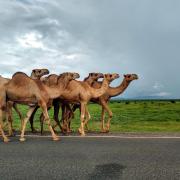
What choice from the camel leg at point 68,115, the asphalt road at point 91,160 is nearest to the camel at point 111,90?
the camel leg at point 68,115

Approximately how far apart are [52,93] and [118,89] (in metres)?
5.24

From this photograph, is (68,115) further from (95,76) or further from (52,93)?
(52,93)

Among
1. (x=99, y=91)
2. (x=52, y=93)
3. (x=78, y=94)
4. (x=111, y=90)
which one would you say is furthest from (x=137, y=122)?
(x=52, y=93)

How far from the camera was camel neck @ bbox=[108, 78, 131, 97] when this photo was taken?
1980cm

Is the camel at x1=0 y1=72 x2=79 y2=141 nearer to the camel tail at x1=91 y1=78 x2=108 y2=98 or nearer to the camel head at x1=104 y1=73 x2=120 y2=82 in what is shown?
the camel tail at x1=91 y1=78 x2=108 y2=98

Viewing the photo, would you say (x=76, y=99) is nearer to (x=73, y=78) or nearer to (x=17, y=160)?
(x=73, y=78)

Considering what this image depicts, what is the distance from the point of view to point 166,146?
11.7 metres

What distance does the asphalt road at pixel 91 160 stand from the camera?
789 centimetres

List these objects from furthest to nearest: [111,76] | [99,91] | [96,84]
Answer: [96,84] < [111,76] < [99,91]

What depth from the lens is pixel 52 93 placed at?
50.5ft

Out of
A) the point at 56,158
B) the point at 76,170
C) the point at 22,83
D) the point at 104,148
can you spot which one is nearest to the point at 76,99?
the point at 22,83

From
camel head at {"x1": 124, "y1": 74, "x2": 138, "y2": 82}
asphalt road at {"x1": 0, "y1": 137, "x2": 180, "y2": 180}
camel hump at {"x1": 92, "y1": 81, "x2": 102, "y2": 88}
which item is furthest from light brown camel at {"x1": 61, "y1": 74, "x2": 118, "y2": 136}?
asphalt road at {"x1": 0, "y1": 137, "x2": 180, "y2": 180}

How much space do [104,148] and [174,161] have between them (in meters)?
2.48

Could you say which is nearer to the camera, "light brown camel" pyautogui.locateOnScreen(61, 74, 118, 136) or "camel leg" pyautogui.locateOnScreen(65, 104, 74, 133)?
"light brown camel" pyautogui.locateOnScreen(61, 74, 118, 136)
